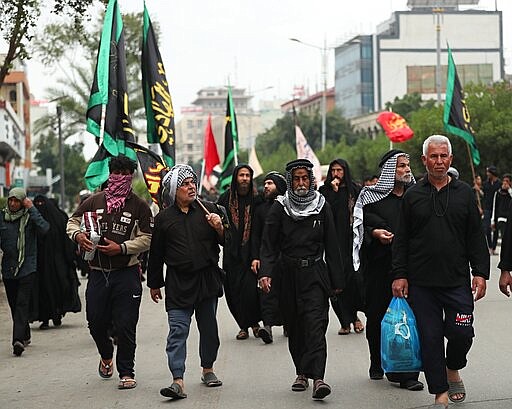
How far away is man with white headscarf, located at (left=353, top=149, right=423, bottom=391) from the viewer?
8.83 meters

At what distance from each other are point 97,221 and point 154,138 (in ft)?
15.7

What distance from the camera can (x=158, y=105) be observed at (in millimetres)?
13633

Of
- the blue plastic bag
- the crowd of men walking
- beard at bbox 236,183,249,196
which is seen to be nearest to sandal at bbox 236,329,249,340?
beard at bbox 236,183,249,196

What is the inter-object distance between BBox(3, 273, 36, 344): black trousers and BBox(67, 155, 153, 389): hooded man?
7.87ft

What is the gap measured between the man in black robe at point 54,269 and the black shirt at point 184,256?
4.30 m

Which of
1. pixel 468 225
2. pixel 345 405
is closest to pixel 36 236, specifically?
pixel 345 405

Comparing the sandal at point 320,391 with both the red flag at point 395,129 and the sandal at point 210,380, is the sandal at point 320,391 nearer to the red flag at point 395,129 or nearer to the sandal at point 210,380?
the sandal at point 210,380

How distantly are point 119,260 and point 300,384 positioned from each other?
70.5 inches

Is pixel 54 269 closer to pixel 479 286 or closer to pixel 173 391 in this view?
pixel 173 391

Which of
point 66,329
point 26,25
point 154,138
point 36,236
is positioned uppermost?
point 26,25

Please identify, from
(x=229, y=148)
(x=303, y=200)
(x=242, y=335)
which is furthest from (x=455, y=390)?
(x=229, y=148)

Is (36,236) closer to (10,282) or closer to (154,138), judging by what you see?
(10,282)

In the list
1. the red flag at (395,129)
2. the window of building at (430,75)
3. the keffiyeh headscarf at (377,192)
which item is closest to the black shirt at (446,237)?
the keffiyeh headscarf at (377,192)

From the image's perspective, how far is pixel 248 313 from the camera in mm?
11734
